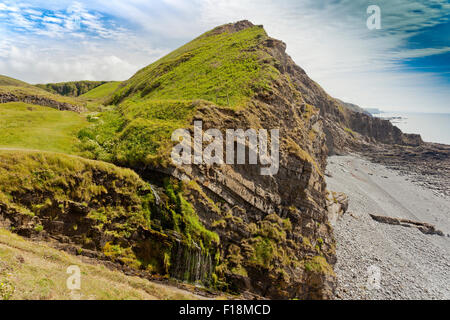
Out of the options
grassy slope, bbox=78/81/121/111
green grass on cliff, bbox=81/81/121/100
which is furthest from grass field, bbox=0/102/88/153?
green grass on cliff, bbox=81/81/121/100

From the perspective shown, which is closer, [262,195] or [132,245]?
[132,245]

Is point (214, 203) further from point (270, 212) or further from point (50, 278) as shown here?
point (50, 278)

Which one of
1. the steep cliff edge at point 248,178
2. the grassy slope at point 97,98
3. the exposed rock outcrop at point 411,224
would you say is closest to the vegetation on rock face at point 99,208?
the steep cliff edge at point 248,178

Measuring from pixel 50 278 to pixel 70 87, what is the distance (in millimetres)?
144073

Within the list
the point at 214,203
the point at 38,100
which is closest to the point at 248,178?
the point at 214,203

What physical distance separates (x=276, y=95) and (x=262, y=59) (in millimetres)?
6278

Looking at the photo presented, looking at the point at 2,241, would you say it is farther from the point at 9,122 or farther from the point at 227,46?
the point at 227,46

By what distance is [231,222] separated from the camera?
1839cm

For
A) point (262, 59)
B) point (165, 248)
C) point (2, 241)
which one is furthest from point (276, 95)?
point (2, 241)

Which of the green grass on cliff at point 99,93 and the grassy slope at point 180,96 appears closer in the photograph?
the grassy slope at point 180,96

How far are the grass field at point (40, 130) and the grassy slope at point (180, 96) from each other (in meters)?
1.55

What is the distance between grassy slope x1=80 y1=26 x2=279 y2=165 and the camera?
1808cm

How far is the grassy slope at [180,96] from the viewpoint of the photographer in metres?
18.1

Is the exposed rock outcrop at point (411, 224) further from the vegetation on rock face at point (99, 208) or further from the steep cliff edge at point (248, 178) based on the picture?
the vegetation on rock face at point (99, 208)
